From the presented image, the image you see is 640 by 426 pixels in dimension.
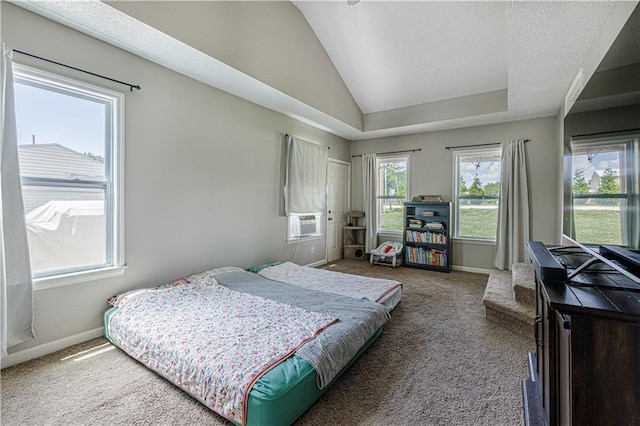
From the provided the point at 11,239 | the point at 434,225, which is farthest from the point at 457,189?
the point at 11,239

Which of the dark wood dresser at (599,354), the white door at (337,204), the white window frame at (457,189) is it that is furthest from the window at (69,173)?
the white window frame at (457,189)

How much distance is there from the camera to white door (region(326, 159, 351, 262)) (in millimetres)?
5460

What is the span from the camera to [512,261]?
439 centimetres

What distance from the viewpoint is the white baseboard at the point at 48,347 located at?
1975 millimetres

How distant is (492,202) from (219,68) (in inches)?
179

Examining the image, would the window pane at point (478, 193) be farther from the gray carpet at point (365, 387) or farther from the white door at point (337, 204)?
the gray carpet at point (365, 387)

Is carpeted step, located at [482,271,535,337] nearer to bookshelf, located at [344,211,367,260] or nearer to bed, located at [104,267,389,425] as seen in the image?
bed, located at [104,267,389,425]

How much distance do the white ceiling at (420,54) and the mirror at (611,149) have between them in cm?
99

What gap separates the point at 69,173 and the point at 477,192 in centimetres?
543

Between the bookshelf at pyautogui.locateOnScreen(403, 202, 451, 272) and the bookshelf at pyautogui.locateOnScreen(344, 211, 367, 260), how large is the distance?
3.12 feet

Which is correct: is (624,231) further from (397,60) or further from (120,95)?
(397,60)

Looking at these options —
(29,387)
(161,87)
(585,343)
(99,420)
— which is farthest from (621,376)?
(161,87)

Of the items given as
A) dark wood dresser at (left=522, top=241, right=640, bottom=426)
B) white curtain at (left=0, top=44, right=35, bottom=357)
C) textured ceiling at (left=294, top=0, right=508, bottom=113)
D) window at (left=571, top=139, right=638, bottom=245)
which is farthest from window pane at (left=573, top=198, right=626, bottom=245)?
white curtain at (left=0, top=44, right=35, bottom=357)

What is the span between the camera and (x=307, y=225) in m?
4.91
